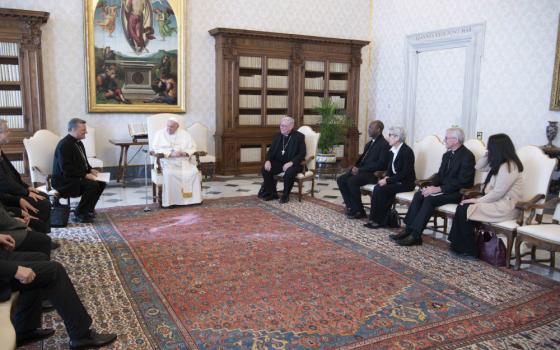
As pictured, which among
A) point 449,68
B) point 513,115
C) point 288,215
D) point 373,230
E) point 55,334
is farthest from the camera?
point 449,68

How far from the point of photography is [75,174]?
5695 millimetres

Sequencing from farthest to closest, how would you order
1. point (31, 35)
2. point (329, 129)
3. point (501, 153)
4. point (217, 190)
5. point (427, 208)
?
point (329, 129) → point (217, 190) → point (31, 35) → point (427, 208) → point (501, 153)

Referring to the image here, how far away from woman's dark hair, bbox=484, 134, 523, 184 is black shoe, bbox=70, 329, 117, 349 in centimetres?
370

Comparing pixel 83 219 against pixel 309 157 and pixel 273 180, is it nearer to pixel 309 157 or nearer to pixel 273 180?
pixel 273 180

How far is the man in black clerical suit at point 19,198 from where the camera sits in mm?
4336

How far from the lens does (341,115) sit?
33.3ft

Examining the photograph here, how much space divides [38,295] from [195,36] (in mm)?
7179

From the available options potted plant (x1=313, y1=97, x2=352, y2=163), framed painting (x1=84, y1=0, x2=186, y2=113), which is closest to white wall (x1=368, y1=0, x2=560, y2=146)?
potted plant (x1=313, y1=97, x2=352, y2=163)

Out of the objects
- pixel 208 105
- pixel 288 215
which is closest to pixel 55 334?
pixel 288 215

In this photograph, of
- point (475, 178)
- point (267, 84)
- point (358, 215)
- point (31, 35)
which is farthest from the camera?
point (267, 84)

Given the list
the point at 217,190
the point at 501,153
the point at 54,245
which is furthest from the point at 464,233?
the point at 217,190

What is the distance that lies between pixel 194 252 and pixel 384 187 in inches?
96.2

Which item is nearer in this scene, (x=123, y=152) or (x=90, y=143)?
(x=90, y=143)

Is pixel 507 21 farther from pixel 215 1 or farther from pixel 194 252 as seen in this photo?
pixel 194 252
